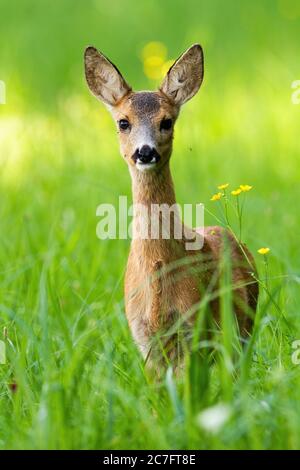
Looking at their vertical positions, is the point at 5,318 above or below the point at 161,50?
below

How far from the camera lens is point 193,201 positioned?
7.93 meters

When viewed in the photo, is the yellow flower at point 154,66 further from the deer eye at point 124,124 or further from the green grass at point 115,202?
the deer eye at point 124,124

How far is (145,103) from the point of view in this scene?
5.32 meters

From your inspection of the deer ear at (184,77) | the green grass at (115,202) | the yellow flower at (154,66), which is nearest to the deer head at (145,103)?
the deer ear at (184,77)

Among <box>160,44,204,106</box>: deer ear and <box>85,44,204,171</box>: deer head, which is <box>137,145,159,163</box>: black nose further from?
<box>160,44,204,106</box>: deer ear

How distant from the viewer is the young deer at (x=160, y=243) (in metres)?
5.07

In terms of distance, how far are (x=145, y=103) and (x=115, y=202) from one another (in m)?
2.46

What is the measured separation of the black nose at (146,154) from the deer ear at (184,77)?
56 cm

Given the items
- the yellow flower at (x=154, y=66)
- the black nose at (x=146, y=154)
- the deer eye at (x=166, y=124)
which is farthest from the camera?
the yellow flower at (x=154, y=66)

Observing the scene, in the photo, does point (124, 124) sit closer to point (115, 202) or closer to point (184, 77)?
point (184, 77)

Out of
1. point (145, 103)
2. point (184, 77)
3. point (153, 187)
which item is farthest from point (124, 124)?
point (184, 77)

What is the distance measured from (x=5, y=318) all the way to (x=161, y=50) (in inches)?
218

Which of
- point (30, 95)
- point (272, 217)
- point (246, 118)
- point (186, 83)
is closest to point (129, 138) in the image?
point (186, 83)
